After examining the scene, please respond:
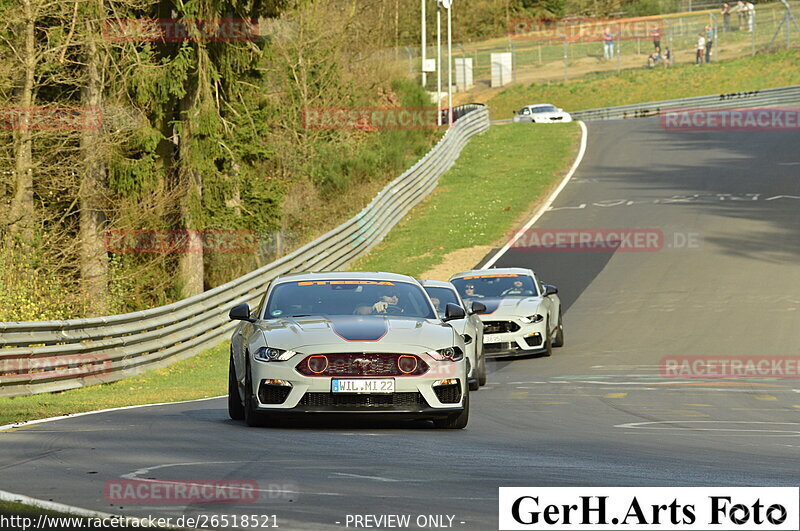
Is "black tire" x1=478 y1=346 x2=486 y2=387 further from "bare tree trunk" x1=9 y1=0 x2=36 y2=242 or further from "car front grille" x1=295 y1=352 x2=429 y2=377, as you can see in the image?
"bare tree trunk" x1=9 y1=0 x2=36 y2=242

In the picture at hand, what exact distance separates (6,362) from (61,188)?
44.8ft

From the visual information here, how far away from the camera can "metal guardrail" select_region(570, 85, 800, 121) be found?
63.2m

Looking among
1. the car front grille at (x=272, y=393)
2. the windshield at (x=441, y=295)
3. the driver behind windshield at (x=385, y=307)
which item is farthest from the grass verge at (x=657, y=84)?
the car front grille at (x=272, y=393)

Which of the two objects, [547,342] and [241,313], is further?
[547,342]

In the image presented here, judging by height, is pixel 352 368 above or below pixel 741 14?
below

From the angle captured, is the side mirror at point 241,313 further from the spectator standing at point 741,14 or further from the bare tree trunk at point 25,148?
the spectator standing at point 741,14

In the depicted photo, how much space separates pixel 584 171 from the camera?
1870 inches

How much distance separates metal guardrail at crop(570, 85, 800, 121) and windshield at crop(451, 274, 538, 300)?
42681 mm

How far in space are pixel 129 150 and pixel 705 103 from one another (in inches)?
1579

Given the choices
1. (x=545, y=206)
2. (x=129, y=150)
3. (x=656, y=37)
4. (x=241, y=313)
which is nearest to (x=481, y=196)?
(x=545, y=206)

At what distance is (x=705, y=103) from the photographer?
216ft

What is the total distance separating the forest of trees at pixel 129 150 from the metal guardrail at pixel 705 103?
28.6 meters

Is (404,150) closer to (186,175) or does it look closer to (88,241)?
(186,175)

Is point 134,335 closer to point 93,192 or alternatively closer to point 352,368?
point 352,368
